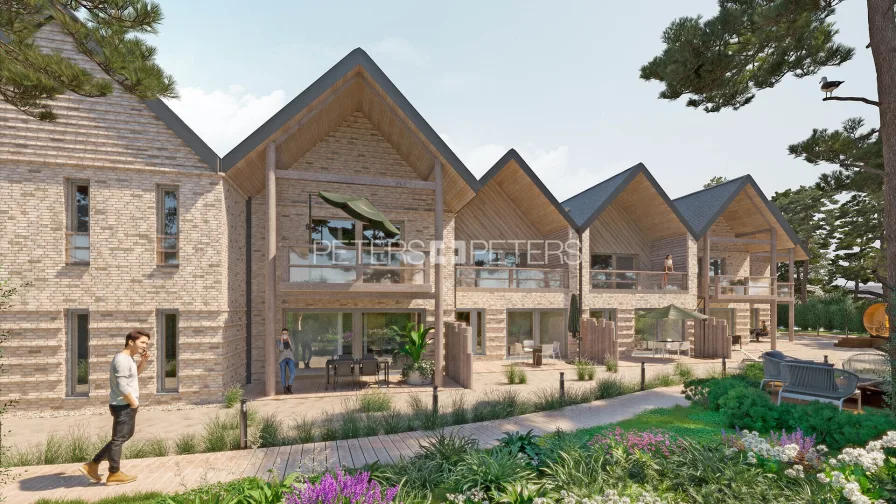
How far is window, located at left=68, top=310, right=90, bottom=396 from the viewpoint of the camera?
32.9 feet

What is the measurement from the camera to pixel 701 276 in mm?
20078

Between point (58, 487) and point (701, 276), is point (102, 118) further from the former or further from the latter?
point (701, 276)

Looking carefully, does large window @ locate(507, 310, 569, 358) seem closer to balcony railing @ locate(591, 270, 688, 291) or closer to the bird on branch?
balcony railing @ locate(591, 270, 688, 291)

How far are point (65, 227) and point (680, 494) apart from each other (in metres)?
12.6

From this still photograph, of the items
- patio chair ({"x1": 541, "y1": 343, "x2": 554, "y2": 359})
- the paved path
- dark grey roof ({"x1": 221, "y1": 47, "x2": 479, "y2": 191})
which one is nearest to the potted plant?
the paved path

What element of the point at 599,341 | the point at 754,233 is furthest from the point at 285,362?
the point at 754,233

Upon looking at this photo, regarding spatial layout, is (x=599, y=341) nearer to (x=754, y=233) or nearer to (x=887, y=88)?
→ (x=887, y=88)

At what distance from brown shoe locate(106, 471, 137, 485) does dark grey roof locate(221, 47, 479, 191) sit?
7.15 metres

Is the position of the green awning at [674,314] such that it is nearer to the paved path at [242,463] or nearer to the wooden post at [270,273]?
the paved path at [242,463]

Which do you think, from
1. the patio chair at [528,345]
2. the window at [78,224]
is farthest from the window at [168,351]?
the patio chair at [528,345]

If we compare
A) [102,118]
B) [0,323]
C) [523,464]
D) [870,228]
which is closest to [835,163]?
[523,464]

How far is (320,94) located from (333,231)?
4.46 m

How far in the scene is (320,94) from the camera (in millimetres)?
11125

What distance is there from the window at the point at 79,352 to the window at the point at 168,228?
2.02m
